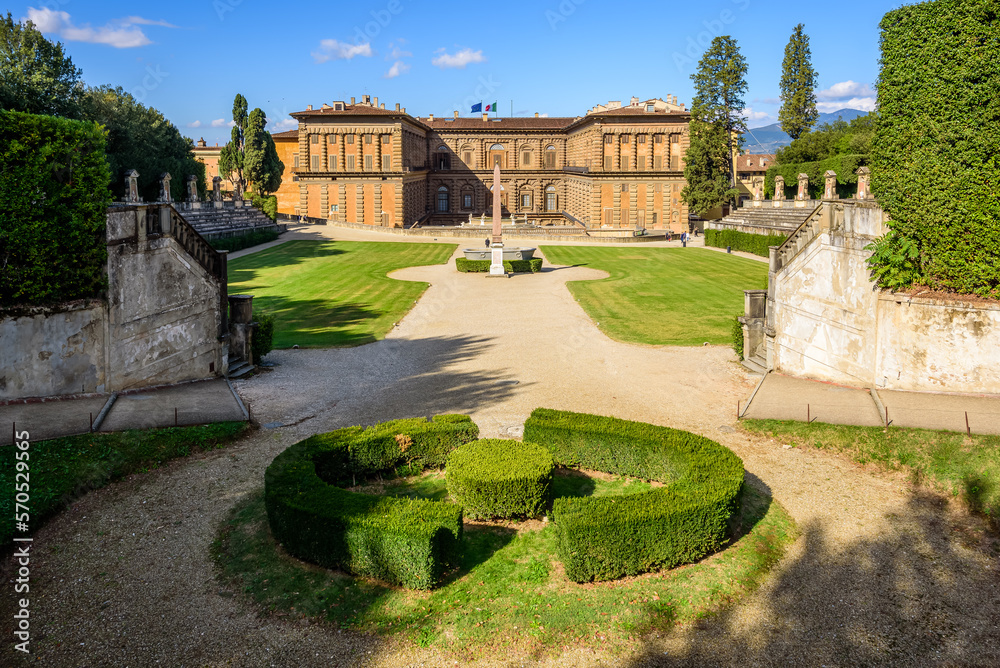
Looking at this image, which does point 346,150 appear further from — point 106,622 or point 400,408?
point 106,622

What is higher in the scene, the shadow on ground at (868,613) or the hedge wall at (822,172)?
the hedge wall at (822,172)

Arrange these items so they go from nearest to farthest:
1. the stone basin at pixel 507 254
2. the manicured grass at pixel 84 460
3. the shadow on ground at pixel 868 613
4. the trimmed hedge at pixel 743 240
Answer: the shadow on ground at pixel 868 613
the manicured grass at pixel 84 460
the stone basin at pixel 507 254
the trimmed hedge at pixel 743 240

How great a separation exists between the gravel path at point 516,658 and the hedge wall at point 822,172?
49.4 m

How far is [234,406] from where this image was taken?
1606 cm

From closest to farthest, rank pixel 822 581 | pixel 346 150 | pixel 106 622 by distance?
pixel 106 622 → pixel 822 581 → pixel 346 150

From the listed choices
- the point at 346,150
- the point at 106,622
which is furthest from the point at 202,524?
the point at 346,150

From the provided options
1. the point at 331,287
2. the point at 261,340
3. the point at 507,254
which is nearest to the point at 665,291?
the point at 507,254

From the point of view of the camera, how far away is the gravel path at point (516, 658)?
803 cm

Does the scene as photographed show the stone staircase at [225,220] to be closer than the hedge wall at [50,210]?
No

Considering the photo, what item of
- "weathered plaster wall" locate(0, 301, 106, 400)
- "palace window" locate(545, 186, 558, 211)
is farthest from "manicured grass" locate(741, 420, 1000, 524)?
"palace window" locate(545, 186, 558, 211)

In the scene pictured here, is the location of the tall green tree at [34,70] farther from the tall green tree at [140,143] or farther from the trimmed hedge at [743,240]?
the trimmed hedge at [743,240]

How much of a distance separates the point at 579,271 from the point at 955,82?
29874mm

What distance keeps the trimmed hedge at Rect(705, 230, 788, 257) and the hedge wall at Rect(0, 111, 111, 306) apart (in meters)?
41.4

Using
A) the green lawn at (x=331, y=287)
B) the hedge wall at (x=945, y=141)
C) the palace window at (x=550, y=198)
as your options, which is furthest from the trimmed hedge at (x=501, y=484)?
the palace window at (x=550, y=198)
